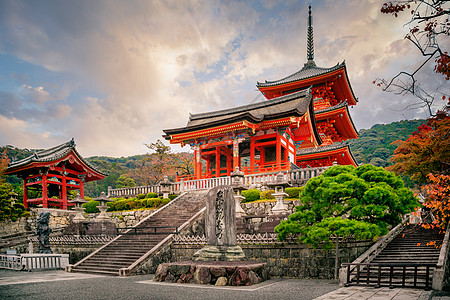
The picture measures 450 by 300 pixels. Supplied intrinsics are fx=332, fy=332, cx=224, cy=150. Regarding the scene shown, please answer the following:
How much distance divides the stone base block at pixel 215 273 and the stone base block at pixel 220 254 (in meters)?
0.34

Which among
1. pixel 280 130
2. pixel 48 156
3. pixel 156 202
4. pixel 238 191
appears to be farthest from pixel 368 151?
pixel 48 156

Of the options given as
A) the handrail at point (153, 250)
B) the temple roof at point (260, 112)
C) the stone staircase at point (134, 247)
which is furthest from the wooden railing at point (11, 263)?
the temple roof at point (260, 112)

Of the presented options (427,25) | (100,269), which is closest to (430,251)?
(427,25)

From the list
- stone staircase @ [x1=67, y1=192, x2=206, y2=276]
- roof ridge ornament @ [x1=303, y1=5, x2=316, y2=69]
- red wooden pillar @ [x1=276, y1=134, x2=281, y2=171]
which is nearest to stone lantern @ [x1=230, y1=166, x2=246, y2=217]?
stone staircase @ [x1=67, y1=192, x2=206, y2=276]

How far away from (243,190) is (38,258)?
11818mm

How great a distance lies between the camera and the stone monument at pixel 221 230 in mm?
12590

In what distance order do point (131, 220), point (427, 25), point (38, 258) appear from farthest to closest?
point (131, 220)
point (38, 258)
point (427, 25)

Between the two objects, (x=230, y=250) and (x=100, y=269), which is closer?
(x=230, y=250)

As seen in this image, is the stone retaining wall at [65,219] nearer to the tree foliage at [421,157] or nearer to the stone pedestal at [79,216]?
the stone pedestal at [79,216]

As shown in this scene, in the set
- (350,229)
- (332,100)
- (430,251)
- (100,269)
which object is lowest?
(100,269)

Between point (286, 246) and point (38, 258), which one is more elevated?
point (286, 246)

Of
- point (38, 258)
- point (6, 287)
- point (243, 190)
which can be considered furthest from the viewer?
point (243, 190)

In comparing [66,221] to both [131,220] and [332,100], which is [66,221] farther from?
[332,100]

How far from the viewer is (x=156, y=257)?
15.1 metres
